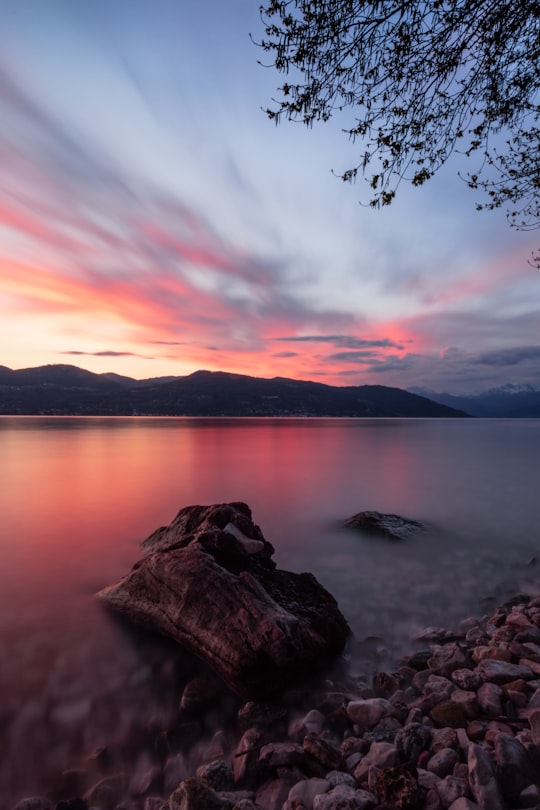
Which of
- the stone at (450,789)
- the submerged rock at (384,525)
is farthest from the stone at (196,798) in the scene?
the submerged rock at (384,525)

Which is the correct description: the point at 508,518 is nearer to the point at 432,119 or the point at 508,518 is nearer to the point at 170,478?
the point at 432,119

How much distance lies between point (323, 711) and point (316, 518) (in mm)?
12622

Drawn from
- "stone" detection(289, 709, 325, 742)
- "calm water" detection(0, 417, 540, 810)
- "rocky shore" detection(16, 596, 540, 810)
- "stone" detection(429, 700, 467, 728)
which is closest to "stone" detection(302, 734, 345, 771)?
"rocky shore" detection(16, 596, 540, 810)

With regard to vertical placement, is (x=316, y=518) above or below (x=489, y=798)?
below

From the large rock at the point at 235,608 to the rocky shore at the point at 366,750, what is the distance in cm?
40

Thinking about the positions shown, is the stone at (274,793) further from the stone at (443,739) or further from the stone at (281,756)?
the stone at (443,739)

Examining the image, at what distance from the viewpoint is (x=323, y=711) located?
17.8 feet

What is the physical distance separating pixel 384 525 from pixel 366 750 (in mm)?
10645

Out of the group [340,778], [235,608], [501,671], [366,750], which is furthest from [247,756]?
[501,671]

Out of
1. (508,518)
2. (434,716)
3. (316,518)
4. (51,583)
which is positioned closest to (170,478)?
(316,518)

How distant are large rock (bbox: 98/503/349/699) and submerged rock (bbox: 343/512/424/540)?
6667 millimetres

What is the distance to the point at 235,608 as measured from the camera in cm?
640

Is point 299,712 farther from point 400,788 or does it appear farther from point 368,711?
point 400,788

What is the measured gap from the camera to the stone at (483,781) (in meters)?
3.46
